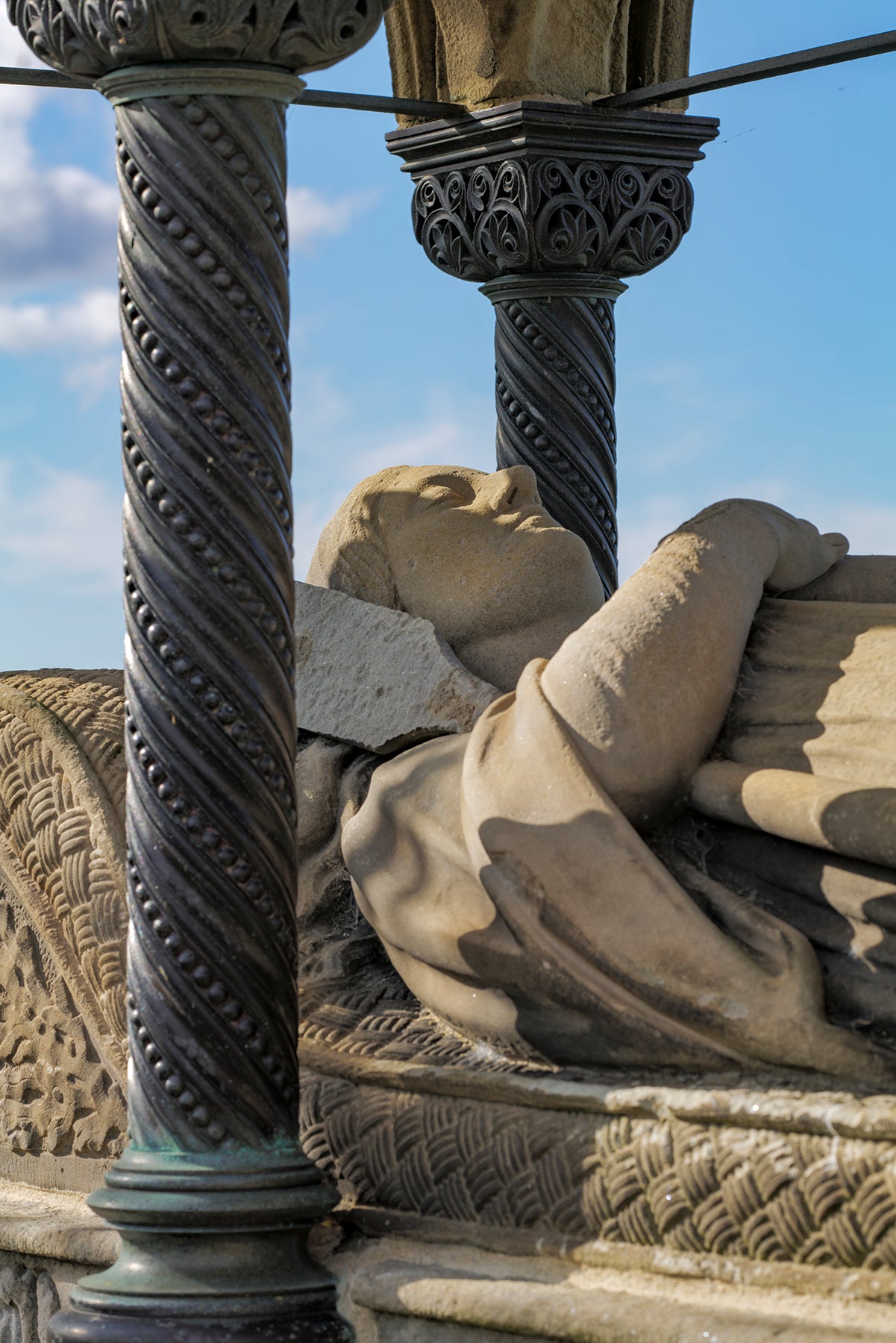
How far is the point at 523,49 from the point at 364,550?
2154 mm

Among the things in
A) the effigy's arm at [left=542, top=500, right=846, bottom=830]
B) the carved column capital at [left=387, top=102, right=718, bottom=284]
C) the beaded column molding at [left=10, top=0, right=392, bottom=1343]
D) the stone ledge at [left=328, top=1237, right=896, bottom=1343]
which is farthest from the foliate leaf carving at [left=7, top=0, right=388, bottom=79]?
the carved column capital at [left=387, top=102, right=718, bottom=284]

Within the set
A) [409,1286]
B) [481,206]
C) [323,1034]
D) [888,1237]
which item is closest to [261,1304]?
[409,1286]

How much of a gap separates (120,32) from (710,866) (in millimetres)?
1820

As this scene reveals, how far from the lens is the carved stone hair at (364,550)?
5.09 m

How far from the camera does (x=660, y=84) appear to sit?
6.45 metres

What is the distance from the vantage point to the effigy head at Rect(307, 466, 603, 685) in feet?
16.2

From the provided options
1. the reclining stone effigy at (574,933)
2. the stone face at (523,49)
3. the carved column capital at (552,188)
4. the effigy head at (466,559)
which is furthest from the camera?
the stone face at (523,49)

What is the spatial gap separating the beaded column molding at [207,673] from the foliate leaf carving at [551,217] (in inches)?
101

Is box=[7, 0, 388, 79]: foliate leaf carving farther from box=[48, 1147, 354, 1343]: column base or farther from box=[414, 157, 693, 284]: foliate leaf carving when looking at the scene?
box=[414, 157, 693, 284]: foliate leaf carving

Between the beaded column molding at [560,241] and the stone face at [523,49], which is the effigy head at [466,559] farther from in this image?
the stone face at [523,49]

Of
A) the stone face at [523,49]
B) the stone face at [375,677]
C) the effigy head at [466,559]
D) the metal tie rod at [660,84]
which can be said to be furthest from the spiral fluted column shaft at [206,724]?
the stone face at [523,49]

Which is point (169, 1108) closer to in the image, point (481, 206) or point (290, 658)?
point (290, 658)

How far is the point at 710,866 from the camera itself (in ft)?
13.5

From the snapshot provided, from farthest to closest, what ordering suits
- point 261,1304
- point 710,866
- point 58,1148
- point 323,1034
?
point 58,1148, point 323,1034, point 710,866, point 261,1304
